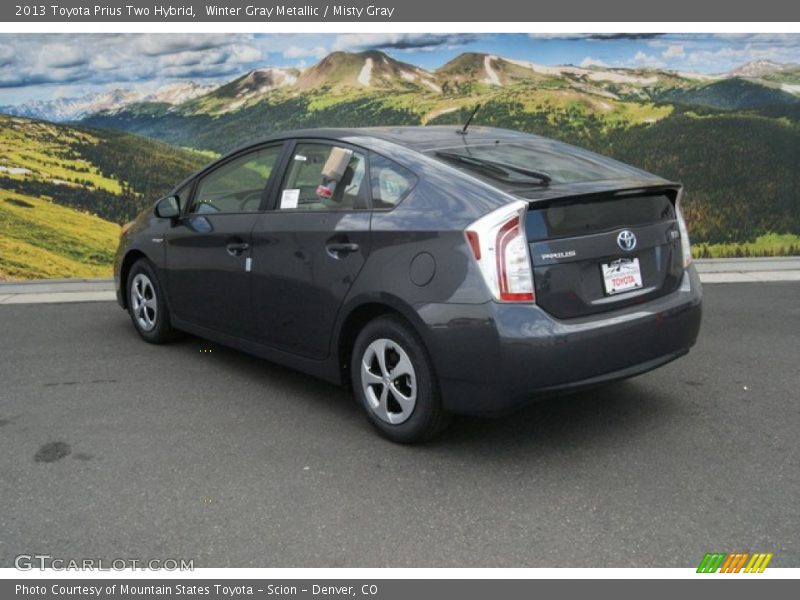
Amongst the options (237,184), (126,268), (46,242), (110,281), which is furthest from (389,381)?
(46,242)

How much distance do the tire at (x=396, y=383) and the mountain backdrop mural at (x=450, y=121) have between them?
643 centimetres

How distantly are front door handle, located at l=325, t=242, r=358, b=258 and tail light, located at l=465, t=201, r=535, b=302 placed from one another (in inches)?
A: 31.5

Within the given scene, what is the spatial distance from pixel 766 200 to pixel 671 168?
1.19 m

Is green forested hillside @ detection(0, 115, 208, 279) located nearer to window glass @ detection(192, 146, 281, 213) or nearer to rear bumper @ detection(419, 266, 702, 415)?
window glass @ detection(192, 146, 281, 213)

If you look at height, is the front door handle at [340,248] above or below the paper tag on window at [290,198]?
below

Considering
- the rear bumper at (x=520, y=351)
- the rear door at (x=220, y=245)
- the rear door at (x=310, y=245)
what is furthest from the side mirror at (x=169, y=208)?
the rear bumper at (x=520, y=351)

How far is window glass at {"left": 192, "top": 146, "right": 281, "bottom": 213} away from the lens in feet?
17.1

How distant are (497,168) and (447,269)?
73 cm

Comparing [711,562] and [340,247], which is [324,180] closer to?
[340,247]

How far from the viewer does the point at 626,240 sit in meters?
4.06

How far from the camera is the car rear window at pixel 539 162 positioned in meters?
4.21

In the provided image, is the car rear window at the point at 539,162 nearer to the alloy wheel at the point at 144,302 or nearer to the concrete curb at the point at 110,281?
the alloy wheel at the point at 144,302

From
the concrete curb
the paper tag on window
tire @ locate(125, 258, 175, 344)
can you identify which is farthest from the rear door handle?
the concrete curb

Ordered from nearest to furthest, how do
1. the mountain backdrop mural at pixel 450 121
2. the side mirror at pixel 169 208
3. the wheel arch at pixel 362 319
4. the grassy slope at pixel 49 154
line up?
the wheel arch at pixel 362 319 → the side mirror at pixel 169 208 → the grassy slope at pixel 49 154 → the mountain backdrop mural at pixel 450 121
